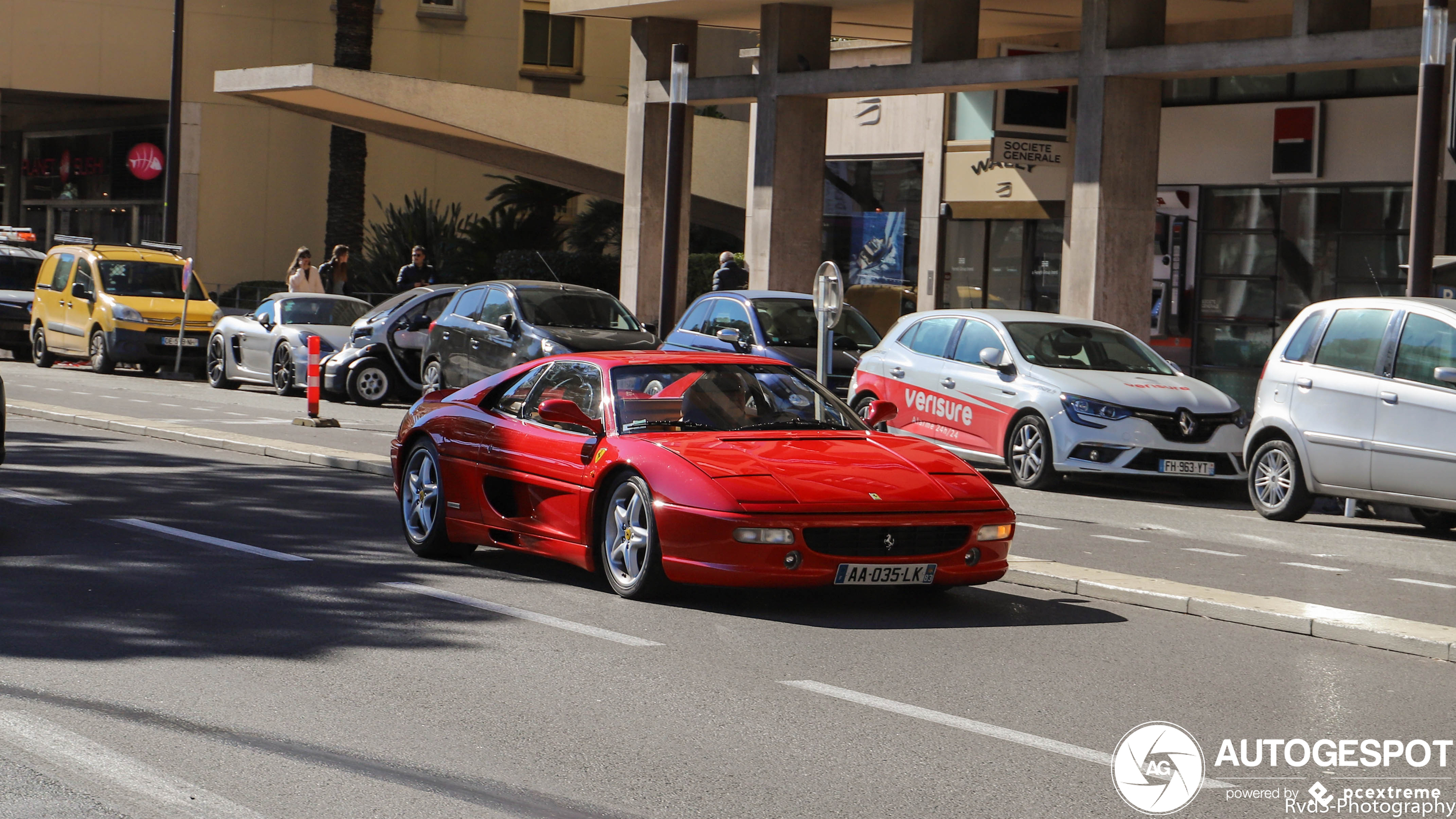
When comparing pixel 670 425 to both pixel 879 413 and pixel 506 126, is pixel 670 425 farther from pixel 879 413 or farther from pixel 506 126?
pixel 506 126

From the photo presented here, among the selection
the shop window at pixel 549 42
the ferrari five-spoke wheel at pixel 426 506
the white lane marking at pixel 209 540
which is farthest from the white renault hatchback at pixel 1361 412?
the shop window at pixel 549 42

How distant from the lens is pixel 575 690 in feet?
22.1

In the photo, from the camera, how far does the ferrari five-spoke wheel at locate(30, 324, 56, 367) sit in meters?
30.4

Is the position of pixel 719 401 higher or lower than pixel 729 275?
lower

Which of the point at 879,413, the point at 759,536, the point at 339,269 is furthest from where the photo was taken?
the point at 339,269

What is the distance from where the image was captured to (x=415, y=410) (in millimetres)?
10766

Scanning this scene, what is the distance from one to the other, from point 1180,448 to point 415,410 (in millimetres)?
7206

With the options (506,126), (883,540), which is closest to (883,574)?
(883,540)

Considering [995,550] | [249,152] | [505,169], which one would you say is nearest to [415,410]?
[995,550]

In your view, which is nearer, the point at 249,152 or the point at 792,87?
the point at 792,87

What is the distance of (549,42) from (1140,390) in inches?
1330

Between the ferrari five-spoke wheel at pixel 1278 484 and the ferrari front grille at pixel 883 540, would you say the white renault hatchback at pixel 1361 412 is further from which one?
the ferrari front grille at pixel 883 540

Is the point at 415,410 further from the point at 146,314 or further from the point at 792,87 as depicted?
the point at 146,314

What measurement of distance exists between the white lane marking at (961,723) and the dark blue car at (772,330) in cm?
1203
